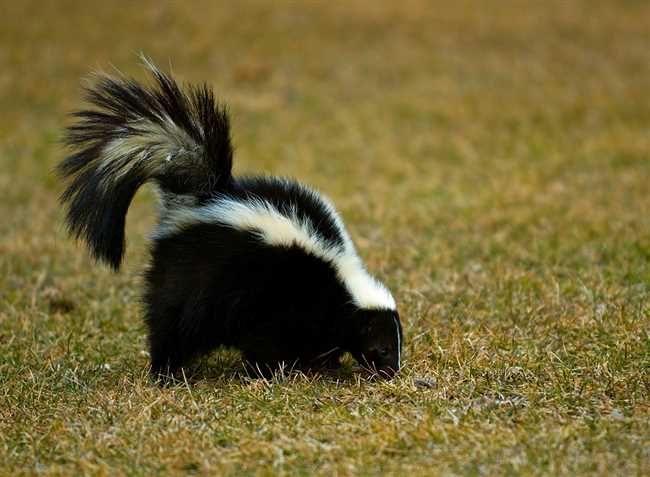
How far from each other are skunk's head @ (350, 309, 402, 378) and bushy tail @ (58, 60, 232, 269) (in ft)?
3.62

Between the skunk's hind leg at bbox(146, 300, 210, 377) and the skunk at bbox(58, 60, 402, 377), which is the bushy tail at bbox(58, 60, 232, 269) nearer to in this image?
the skunk at bbox(58, 60, 402, 377)

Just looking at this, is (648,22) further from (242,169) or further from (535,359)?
(535,359)

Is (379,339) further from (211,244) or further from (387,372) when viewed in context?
(211,244)

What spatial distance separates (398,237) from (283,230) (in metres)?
4.18

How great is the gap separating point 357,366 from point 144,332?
1687 millimetres

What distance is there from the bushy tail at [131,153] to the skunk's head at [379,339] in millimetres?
1103

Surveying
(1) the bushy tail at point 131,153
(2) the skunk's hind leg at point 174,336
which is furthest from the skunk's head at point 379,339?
(1) the bushy tail at point 131,153

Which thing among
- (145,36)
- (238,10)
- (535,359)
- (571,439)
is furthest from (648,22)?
(571,439)

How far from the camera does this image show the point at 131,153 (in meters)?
5.04

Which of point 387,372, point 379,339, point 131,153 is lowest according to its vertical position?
point 387,372

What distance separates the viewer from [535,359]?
5.37 meters

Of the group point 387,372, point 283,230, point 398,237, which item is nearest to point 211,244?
point 283,230

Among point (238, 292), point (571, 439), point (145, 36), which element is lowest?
point (571, 439)

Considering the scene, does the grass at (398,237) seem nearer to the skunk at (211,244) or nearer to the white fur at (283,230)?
the skunk at (211,244)
